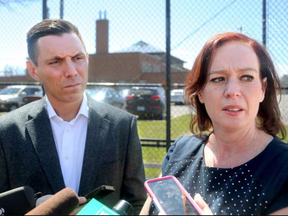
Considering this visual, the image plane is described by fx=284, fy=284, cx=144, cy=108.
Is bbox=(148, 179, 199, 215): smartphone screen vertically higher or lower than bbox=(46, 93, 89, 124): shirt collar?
lower

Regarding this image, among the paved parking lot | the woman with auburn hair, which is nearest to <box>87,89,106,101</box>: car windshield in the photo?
the paved parking lot

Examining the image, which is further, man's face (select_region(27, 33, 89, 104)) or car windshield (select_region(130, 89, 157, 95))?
car windshield (select_region(130, 89, 157, 95))

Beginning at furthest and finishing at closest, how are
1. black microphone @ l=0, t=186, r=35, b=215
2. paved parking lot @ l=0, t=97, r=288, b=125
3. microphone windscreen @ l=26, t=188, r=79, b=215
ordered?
paved parking lot @ l=0, t=97, r=288, b=125
black microphone @ l=0, t=186, r=35, b=215
microphone windscreen @ l=26, t=188, r=79, b=215

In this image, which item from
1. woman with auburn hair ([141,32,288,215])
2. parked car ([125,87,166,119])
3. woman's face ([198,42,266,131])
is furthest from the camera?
parked car ([125,87,166,119])

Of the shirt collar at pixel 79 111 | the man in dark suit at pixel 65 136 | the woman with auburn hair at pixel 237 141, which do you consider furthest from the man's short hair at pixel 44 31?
the woman with auburn hair at pixel 237 141

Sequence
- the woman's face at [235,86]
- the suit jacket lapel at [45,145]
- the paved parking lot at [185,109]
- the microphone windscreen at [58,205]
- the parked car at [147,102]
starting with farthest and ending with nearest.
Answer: the parked car at [147,102] → the paved parking lot at [185,109] → the suit jacket lapel at [45,145] → the woman's face at [235,86] → the microphone windscreen at [58,205]

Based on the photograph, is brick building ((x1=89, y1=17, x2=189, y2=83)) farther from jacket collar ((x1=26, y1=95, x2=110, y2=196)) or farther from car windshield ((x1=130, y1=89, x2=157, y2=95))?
jacket collar ((x1=26, y1=95, x2=110, y2=196))

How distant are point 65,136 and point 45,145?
131mm

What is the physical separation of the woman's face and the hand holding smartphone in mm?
532

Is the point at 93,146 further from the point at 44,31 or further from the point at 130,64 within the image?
the point at 130,64

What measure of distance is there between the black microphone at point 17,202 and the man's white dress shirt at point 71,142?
2.18 ft

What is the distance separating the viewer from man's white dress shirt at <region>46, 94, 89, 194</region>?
1781 mm

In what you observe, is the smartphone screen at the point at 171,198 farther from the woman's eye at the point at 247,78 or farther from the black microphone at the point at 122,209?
the woman's eye at the point at 247,78

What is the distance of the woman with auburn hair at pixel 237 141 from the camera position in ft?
4.02
